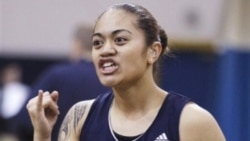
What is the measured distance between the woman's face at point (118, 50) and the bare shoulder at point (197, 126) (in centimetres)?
26

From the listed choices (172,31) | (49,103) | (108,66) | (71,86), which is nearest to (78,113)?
(49,103)

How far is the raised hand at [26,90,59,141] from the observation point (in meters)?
3.85

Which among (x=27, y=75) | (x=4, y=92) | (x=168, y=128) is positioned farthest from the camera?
(x=27, y=75)

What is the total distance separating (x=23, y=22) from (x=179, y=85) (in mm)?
2112

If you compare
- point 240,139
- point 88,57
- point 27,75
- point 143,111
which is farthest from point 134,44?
point 27,75

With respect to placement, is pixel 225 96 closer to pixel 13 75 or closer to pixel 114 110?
pixel 13 75

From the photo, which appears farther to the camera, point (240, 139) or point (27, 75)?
point (27, 75)

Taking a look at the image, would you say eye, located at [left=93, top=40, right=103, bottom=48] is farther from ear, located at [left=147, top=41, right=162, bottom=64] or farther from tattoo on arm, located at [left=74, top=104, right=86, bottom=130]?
tattoo on arm, located at [left=74, top=104, right=86, bottom=130]

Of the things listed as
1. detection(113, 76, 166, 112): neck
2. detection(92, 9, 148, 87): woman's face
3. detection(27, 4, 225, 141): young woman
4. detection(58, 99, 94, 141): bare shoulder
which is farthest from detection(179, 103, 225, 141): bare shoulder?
detection(58, 99, 94, 141): bare shoulder

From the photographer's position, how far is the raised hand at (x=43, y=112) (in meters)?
3.85

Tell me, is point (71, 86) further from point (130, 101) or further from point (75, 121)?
point (130, 101)

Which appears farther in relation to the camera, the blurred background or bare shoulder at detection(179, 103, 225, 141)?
the blurred background

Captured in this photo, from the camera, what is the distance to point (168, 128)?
3734mm

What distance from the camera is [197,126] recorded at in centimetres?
374
